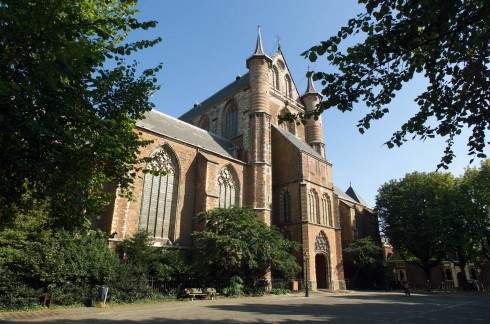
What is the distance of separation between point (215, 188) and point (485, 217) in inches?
1012

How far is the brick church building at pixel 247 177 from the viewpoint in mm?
21469

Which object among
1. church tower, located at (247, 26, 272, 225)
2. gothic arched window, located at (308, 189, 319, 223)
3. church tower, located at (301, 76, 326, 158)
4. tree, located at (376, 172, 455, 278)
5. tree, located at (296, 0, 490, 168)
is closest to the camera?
tree, located at (296, 0, 490, 168)

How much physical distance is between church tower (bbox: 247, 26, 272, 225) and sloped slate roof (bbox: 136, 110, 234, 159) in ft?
8.51

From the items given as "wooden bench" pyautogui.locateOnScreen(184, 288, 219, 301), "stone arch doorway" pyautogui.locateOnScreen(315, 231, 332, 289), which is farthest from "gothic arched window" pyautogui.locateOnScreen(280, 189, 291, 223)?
"wooden bench" pyautogui.locateOnScreen(184, 288, 219, 301)

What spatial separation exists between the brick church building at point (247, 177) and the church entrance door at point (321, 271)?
0.08 m

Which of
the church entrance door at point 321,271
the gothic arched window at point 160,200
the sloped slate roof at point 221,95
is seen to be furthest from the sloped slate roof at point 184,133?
the church entrance door at point 321,271

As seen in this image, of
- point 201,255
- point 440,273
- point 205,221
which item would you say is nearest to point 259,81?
point 205,221

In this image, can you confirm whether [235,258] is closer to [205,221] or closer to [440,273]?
[205,221]

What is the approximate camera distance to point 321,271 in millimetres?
28328

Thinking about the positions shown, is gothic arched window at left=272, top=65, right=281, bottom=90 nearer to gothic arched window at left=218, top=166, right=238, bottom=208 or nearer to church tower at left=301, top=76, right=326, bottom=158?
church tower at left=301, top=76, right=326, bottom=158

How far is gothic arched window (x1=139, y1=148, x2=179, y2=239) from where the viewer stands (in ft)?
68.1

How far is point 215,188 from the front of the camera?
2380 centimetres

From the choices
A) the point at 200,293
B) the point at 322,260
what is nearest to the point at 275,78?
the point at 322,260

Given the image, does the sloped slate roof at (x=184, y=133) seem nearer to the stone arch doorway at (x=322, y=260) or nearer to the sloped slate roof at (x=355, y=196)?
the stone arch doorway at (x=322, y=260)
